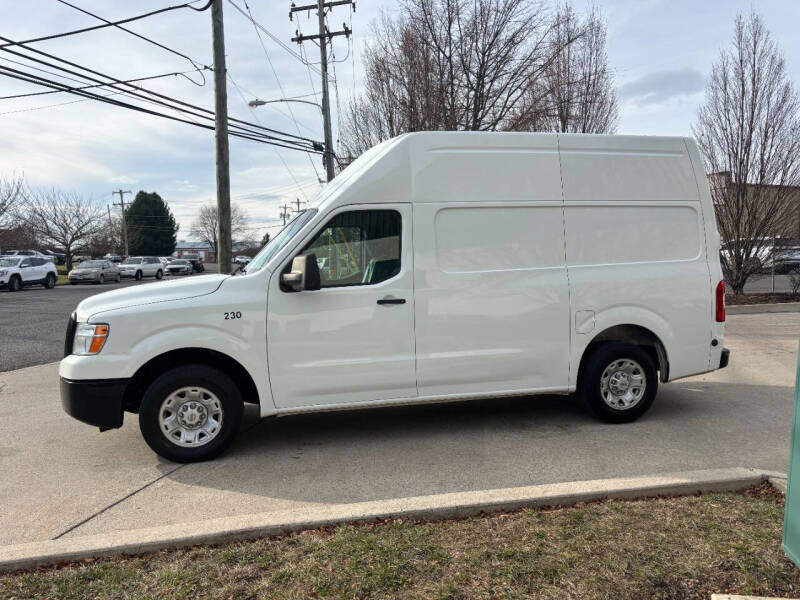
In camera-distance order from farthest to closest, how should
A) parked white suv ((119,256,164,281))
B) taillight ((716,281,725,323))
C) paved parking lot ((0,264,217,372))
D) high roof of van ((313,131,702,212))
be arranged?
parked white suv ((119,256,164,281)) < paved parking lot ((0,264,217,372)) < taillight ((716,281,725,323)) < high roof of van ((313,131,702,212))

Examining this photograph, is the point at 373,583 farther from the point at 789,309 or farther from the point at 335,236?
the point at 789,309

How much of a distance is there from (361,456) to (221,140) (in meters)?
9.38

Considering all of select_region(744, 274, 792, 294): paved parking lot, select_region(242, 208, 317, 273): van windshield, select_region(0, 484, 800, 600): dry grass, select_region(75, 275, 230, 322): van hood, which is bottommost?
select_region(0, 484, 800, 600): dry grass

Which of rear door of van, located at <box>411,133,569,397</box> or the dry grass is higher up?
rear door of van, located at <box>411,133,569,397</box>

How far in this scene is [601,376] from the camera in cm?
554

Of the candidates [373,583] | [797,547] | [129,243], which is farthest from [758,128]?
[129,243]

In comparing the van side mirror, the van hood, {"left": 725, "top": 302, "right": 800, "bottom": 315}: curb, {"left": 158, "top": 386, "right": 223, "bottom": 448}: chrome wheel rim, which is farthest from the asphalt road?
{"left": 725, "top": 302, "right": 800, "bottom": 315}: curb

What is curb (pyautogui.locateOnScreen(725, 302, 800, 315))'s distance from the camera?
46.5ft

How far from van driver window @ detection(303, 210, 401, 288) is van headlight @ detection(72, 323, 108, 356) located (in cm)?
168

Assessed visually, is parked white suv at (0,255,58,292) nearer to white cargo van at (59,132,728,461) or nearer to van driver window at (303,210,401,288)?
white cargo van at (59,132,728,461)

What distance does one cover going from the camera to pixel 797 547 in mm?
2656

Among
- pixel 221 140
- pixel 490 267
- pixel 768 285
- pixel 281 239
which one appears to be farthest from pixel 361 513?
pixel 768 285

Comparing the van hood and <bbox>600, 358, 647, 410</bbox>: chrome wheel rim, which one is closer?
the van hood

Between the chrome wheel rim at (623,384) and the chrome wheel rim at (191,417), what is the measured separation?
3416 mm
